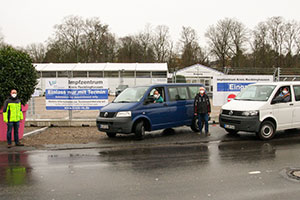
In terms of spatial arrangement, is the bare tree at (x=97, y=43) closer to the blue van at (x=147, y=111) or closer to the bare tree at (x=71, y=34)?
the bare tree at (x=71, y=34)

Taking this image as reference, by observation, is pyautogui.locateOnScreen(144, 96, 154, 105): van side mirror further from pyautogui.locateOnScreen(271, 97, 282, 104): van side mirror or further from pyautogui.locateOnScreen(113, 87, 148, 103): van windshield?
pyautogui.locateOnScreen(271, 97, 282, 104): van side mirror

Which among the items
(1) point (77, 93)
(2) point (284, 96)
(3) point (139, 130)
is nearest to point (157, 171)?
(3) point (139, 130)

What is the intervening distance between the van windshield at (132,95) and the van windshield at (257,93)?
139 inches

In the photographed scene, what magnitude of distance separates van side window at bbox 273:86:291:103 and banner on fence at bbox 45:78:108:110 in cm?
690

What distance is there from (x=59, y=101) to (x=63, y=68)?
98.8 ft

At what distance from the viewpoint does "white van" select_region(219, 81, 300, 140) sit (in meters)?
8.90

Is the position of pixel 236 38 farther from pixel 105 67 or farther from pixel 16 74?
pixel 16 74

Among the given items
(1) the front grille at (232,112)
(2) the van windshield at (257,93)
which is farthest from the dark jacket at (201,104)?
(2) the van windshield at (257,93)

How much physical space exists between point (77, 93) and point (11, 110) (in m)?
4.06

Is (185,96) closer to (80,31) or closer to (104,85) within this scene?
(104,85)

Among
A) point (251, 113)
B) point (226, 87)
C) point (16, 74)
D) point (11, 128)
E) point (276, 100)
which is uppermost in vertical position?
point (16, 74)

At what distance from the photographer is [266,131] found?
9078 millimetres

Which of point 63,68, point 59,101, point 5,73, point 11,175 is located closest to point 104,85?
point 59,101

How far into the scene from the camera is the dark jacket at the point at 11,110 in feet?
28.1
